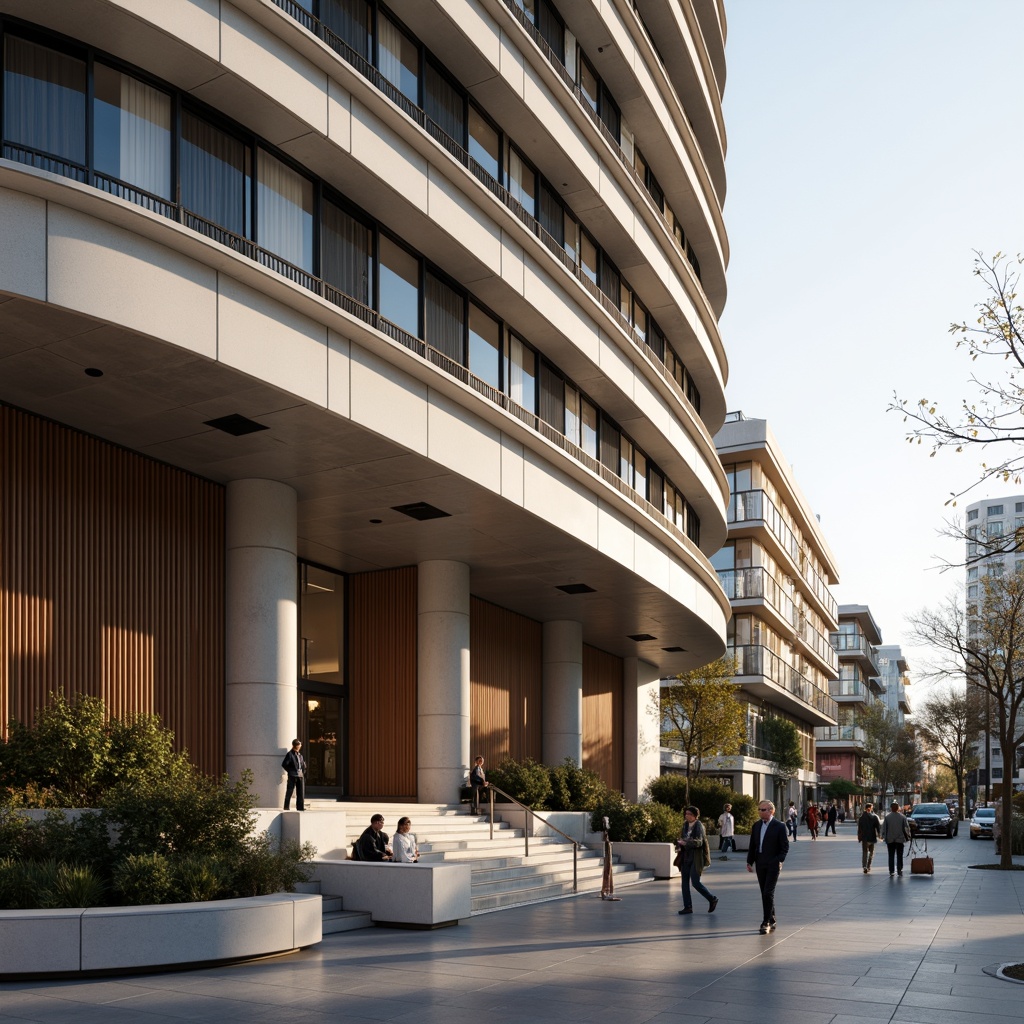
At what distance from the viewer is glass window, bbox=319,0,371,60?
18453 millimetres

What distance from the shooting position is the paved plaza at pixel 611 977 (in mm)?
10523

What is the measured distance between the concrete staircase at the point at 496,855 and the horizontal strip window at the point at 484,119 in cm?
1156

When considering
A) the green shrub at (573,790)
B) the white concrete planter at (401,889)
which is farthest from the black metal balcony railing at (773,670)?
the white concrete planter at (401,889)

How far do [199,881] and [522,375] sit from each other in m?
14.0

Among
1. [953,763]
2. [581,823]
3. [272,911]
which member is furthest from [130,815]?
[953,763]

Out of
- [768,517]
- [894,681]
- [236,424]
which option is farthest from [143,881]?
[894,681]

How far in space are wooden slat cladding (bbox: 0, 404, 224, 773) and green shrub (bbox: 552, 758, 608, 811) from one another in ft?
34.1

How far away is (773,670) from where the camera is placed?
60.8 m

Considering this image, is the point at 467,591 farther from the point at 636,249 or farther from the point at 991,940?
the point at 991,940

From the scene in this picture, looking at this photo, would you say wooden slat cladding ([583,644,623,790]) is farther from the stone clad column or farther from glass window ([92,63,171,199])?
glass window ([92,63,171,199])

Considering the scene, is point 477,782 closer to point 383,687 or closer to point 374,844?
point 383,687

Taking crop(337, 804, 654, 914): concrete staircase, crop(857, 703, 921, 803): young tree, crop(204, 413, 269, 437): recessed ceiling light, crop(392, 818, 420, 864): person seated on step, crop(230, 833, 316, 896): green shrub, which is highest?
crop(204, 413, 269, 437): recessed ceiling light

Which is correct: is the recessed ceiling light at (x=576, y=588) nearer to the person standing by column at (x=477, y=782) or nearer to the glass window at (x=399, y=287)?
the person standing by column at (x=477, y=782)

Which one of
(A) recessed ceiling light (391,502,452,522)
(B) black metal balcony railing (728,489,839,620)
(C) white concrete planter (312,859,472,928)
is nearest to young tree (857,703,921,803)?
(B) black metal balcony railing (728,489,839,620)
